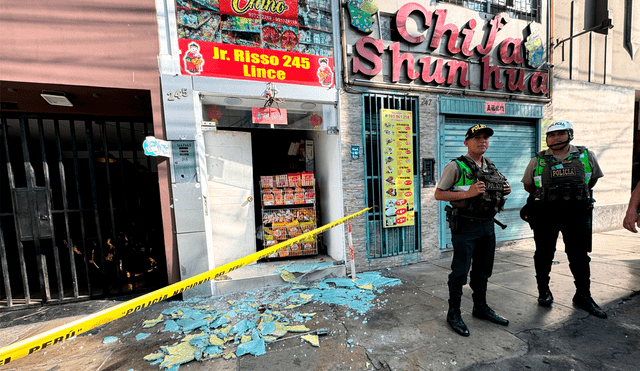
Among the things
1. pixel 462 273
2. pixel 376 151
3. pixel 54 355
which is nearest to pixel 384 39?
pixel 376 151

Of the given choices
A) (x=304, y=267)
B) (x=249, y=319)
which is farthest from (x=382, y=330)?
(x=304, y=267)

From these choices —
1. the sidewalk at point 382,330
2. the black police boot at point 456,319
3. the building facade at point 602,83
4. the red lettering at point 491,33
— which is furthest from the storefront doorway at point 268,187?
the building facade at point 602,83

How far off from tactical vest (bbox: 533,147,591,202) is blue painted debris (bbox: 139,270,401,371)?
7.96ft

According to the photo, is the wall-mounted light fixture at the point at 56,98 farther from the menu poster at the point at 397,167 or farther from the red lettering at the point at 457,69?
the red lettering at the point at 457,69

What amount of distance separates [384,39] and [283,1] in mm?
1966

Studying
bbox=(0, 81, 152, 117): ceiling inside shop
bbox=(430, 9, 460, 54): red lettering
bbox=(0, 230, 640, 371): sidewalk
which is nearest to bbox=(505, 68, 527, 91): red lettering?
bbox=(430, 9, 460, 54): red lettering

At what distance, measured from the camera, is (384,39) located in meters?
5.23

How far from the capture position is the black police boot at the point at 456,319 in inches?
115

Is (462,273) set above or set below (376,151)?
below

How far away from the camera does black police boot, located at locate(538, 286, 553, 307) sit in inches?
135

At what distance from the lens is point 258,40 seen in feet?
14.8

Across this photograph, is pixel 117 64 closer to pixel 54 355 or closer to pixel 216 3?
pixel 216 3

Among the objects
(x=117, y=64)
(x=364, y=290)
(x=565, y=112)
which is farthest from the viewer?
(x=565, y=112)

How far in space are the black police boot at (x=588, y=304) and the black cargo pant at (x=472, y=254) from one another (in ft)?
4.25
